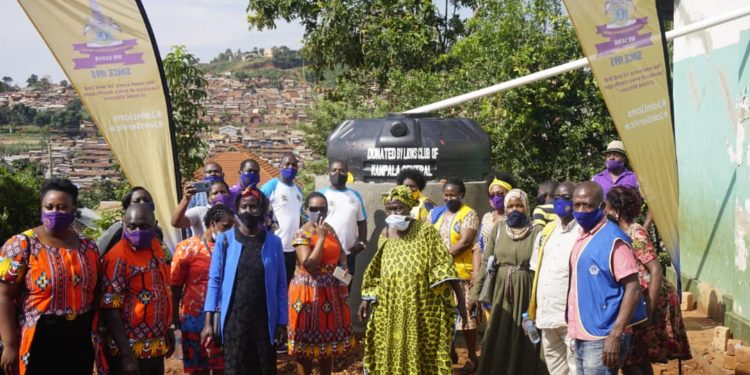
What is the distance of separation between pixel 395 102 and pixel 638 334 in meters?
11.4

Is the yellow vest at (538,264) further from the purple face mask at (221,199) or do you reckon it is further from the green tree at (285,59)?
the green tree at (285,59)

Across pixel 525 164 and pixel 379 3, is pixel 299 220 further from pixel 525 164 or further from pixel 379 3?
pixel 379 3

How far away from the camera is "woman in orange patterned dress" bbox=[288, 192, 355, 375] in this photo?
273 inches

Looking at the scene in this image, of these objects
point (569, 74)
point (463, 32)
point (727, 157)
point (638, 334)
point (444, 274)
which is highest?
point (463, 32)

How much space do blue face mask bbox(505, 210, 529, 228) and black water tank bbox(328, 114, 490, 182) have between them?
233 centimetres

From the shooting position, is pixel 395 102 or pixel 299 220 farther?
pixel 395 102

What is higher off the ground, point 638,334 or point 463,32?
point 463,32

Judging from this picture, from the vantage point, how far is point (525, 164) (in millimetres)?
15141

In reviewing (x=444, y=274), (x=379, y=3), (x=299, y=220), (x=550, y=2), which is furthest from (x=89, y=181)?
(x=444, y=274)

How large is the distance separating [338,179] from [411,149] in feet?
3.62

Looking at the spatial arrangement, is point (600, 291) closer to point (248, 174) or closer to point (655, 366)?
point (655, 366)

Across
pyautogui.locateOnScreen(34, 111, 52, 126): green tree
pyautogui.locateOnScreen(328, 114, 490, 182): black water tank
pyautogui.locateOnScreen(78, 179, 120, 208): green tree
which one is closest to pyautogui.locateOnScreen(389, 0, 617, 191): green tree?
pyautogui.locateOnScreen(328, 114, 490, 182): black water tank

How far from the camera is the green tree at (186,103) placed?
1581cm

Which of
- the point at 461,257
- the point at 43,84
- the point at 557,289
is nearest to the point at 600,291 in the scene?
the point at 557,289
